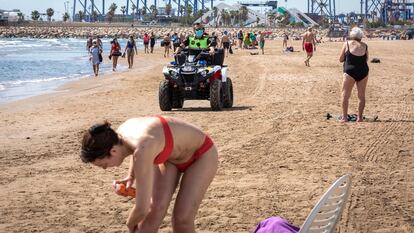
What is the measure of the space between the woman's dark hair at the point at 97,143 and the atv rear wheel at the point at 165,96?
9755 mm

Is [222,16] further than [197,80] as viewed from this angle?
Yes

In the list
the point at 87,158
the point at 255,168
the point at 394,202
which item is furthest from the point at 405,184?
the point at 87,158

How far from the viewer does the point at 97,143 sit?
3818 millimetres

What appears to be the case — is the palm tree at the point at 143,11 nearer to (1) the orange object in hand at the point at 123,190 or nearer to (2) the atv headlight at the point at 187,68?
(2) the atv headlight at the point at 187,68

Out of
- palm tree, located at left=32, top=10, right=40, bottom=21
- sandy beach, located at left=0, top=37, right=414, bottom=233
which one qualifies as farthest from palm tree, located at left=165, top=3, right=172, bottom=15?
sandy beach, located at left=0, top=37, right=414, bottom=233

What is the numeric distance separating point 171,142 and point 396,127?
7394mm

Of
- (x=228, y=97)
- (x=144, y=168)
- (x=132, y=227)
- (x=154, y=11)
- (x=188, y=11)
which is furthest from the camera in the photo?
(x=154, y=11)

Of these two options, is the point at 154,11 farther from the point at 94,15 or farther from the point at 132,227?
the point at 132,227

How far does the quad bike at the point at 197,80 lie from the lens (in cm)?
1327

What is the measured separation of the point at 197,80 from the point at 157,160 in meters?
9.16

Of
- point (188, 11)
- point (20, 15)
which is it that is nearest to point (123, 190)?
point (20, 15)

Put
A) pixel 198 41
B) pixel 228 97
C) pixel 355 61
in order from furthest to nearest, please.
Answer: pixel 228 97 < pixel 198 41 < pixel 355 61

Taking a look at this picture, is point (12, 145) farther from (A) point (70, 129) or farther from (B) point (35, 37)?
(B) point (35, 37)

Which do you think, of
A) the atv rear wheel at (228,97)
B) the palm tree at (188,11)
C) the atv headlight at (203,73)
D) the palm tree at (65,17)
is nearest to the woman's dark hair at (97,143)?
the atv headlight at (203,73)
